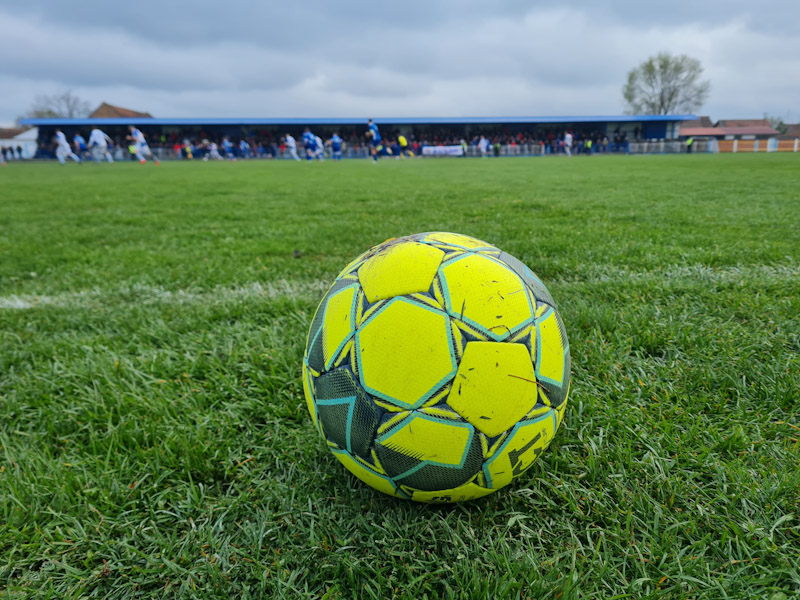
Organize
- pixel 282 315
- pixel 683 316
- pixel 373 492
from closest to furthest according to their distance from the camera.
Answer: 1. pixel 373 492
2. pixel 683 316
3. pixel 282 315

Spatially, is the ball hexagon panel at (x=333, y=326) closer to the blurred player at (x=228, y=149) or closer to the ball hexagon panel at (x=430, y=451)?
the ball hexagon panel at (x=430, y=451)

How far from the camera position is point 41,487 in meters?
1.60

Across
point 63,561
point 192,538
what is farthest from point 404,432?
point 63,561

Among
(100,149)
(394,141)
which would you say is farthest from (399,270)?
(394,141)

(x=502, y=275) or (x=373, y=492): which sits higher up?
(x=502, y=275)

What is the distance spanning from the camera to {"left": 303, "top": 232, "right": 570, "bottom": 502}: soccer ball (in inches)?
50.5

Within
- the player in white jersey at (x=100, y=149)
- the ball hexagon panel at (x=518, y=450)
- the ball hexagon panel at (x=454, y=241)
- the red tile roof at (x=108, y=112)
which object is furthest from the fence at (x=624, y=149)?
the ball hexagon panel at (x=518, y=450)

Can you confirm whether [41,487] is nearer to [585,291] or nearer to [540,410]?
[540,410]

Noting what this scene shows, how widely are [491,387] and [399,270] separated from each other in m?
0.47

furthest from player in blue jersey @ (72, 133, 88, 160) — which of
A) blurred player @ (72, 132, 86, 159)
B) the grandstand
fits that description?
the grandstand

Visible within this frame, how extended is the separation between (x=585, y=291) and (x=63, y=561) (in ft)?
10.1

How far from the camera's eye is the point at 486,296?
1.39 metres

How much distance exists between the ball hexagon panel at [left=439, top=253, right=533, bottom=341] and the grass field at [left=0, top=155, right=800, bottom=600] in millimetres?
617

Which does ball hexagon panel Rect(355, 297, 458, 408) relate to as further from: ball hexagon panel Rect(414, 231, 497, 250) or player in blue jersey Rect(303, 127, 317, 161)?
player in blue jersey Rect(303, 127, 317, 161)
